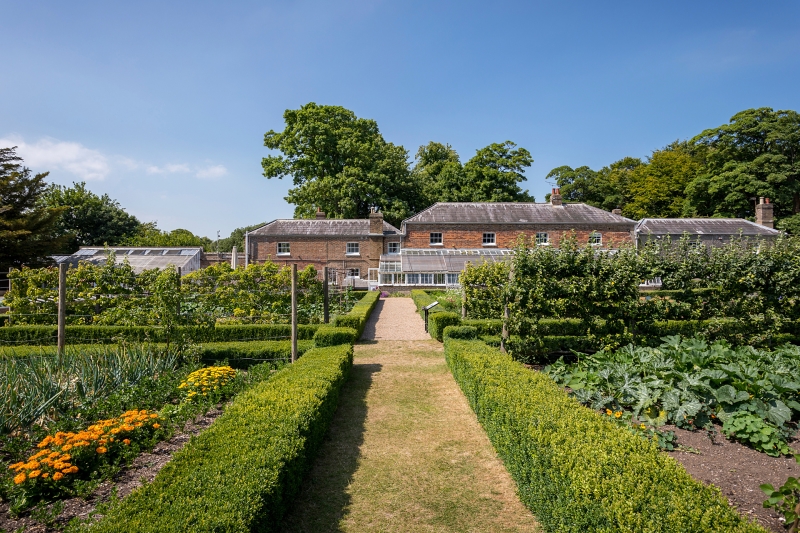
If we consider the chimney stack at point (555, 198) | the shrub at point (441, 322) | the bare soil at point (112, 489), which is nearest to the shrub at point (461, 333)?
the shrub at point (441, 322)

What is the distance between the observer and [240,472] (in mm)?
3641

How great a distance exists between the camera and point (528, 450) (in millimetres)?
4312

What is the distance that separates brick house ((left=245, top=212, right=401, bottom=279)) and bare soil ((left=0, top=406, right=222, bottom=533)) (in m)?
24.9

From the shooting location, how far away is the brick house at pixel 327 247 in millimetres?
30672

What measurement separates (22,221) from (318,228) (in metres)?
16.1

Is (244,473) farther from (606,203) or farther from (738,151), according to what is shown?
(606,203)

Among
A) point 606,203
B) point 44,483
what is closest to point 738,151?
point 606,203

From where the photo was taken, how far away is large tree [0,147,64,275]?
77.0 feet

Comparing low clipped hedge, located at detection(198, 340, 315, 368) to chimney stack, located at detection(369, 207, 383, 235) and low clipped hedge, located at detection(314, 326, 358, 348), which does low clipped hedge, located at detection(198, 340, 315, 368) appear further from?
chimney stack, located at detection(369, 207, 383, 235)

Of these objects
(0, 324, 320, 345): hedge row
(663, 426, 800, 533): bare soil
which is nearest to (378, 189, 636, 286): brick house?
(0, 324, 320, 345): hedge row

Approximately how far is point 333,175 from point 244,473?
3570cm

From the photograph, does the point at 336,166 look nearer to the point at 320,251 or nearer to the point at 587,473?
the point at 320,251

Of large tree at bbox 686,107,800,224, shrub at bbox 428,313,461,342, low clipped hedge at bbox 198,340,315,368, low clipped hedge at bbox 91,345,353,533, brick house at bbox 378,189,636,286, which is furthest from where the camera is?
large tree at bbox 686,107,800,224

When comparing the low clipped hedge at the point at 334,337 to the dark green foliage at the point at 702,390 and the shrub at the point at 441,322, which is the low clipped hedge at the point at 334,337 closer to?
the shrub at the point at 441,322
